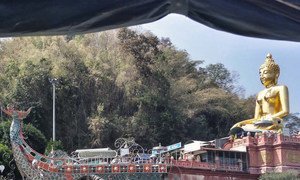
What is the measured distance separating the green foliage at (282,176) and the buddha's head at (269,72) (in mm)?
4126

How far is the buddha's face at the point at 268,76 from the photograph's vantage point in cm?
2553

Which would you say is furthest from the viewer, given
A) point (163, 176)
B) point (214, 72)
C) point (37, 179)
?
point (214, 72)

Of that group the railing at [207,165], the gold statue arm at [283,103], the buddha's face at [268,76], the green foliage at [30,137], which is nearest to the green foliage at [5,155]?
the green foliage at [30,137]

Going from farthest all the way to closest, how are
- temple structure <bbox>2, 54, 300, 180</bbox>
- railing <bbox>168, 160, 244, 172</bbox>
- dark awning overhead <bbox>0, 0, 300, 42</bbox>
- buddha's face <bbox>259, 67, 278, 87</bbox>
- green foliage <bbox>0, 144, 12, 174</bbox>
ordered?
1. buddha's face <bbox>259, 67, 278, 87</bbox>
2. green foliage <bbox>0, 144, 12, 174</bbox>
3. railing <bbox>168, 160, 244, 172</bbox>
4. temple structure <bbox>2, 54, 300, 180</bbox>
5. dark awning overhead <bbox>0, 0, 300, 42</bbox>

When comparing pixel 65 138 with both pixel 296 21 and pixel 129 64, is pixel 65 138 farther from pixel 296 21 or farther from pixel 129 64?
pixel 296 21

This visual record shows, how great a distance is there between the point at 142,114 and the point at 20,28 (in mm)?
29392

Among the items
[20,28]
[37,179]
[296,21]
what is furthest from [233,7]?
[37,179]

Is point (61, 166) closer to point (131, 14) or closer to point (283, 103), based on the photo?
point (283, 103)

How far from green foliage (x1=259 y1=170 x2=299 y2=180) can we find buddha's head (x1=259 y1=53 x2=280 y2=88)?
4126 millimetres

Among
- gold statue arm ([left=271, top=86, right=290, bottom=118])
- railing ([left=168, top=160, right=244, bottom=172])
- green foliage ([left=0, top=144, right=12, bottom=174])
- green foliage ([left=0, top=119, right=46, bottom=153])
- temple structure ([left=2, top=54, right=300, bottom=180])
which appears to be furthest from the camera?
green foliage ([left=0, top=119, right=46, bottom=153])

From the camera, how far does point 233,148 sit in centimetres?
2470

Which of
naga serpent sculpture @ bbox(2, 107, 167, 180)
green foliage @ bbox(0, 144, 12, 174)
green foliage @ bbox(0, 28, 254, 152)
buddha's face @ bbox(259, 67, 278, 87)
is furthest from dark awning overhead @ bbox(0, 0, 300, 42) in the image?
green foliage @ bbox(0, 28, 254, 152)

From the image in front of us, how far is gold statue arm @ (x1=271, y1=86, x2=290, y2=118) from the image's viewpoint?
24797 millimetres

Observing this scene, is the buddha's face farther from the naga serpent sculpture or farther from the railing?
the naga serpent sculpture
